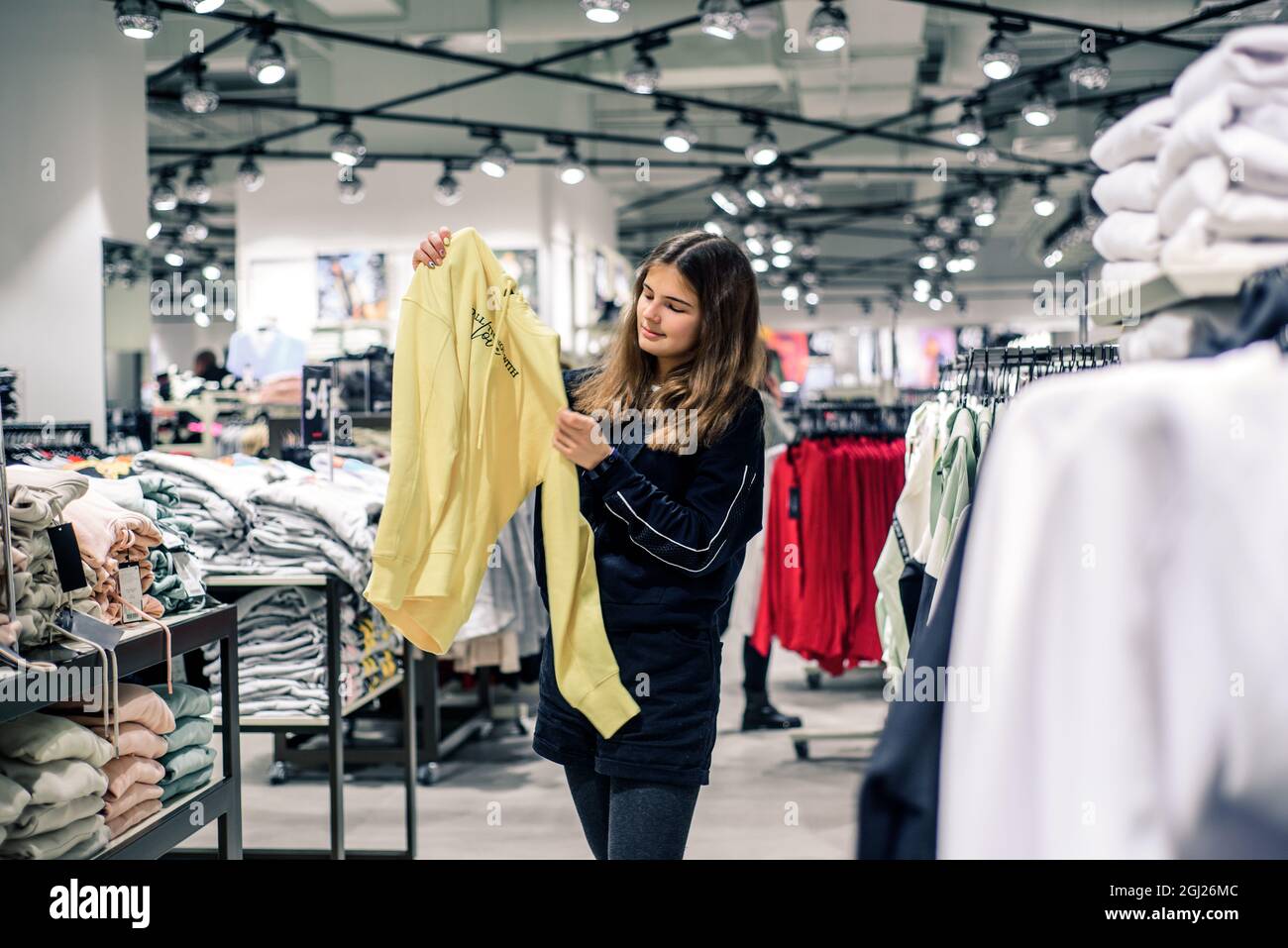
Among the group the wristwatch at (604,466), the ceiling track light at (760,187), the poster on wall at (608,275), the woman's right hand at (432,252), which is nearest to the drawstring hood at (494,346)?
the woman's right hand at (432,252)

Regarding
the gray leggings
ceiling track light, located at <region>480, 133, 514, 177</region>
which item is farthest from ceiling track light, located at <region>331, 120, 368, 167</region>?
the gray leggings

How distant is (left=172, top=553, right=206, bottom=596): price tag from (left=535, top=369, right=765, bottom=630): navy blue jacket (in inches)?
41.5

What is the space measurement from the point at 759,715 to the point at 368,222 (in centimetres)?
746

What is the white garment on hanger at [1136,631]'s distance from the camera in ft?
2.69

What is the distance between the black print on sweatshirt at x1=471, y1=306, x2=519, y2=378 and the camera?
2328 millimetres

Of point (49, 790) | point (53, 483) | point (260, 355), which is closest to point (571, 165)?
point (260, 355)

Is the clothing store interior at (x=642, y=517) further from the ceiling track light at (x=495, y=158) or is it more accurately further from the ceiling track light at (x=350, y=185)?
the ceiling track light at (x=350, y=185)

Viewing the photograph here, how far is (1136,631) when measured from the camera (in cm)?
85

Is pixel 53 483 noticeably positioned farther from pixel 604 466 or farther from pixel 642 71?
pixel 642 71

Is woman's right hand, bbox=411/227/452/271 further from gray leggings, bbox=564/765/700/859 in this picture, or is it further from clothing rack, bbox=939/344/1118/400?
clothing rack, bbox=939/344/1118/400

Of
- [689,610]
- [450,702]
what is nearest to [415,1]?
[450,702]

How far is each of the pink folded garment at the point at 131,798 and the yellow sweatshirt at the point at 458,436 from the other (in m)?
0.64
